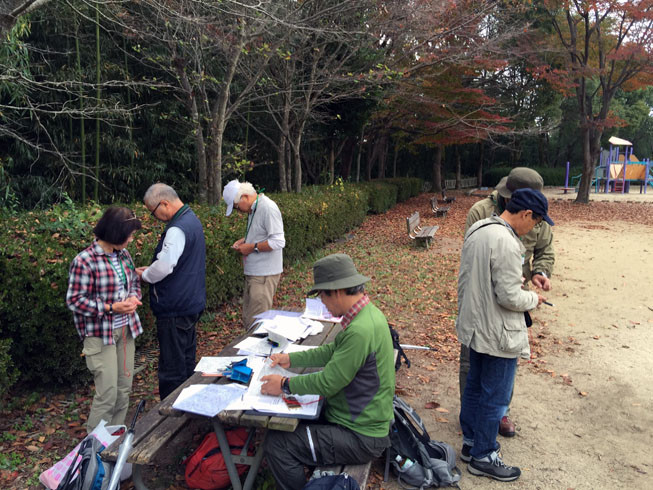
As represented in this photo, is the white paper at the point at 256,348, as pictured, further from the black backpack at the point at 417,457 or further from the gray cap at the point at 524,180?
the gray cap at the point at 524,180

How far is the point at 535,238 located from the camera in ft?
13.4

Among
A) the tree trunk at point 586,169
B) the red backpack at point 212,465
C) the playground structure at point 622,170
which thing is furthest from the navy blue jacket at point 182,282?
the playground structure at point 622,170

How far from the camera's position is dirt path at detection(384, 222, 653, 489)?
3.35 meters

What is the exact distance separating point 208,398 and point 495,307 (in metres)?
1.84

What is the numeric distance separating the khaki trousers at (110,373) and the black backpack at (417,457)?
194 centimetres

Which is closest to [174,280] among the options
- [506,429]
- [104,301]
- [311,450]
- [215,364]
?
[104,301]

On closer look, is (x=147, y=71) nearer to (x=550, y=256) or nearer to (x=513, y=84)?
(x=550, y=256)

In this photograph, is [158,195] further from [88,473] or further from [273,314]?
[88,473]

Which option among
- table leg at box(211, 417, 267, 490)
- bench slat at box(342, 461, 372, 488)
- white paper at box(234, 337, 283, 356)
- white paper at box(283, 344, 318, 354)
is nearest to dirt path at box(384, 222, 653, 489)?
bench slat at box(342, 461, 372, 488)

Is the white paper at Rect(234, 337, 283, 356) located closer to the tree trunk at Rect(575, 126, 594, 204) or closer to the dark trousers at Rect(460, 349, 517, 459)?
the dark trousers at Rect(460, 349, 517, 459)

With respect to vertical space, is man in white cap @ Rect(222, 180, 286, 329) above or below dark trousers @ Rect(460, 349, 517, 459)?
above

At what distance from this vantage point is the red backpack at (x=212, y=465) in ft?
9.40

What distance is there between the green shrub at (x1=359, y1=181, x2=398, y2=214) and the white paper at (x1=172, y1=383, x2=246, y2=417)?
1362 cm

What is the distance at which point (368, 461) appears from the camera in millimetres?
2613
